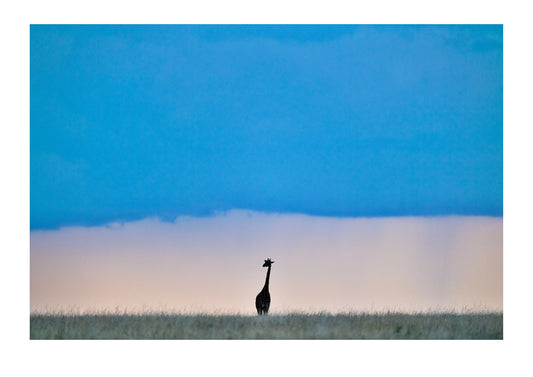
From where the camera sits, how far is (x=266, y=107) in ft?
41.9

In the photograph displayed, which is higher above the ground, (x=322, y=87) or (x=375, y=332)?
(x=322, y=87)

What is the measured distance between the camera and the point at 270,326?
11633mm

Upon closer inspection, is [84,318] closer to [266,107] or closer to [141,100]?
[141,100]

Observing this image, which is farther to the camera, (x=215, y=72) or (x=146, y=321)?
(x=215, y=72)

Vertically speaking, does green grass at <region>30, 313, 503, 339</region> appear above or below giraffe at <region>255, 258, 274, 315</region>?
below

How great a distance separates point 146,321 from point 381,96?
204 inches

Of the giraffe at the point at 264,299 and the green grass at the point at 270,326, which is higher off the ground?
the giraffe at the point at 264,299

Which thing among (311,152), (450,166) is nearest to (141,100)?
(311,152)

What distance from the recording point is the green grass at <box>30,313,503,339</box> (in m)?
11.4

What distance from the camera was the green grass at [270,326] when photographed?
11.4m

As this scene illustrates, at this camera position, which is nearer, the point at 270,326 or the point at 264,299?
the point at 270,326

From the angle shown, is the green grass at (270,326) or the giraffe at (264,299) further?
the giraffe at (264,299)

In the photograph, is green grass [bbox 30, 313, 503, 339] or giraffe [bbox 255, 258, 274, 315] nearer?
green grass [bbox 30, 313, 503, 339]

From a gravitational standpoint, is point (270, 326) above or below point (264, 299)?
below
